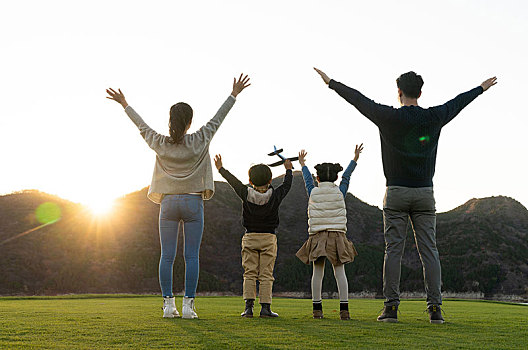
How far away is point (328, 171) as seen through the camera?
6.11 meters

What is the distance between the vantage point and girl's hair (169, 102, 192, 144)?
5.55 m

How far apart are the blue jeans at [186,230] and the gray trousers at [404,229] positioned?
189 cm

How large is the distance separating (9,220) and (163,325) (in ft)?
104

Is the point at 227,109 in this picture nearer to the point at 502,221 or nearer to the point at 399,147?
the point at 399,147

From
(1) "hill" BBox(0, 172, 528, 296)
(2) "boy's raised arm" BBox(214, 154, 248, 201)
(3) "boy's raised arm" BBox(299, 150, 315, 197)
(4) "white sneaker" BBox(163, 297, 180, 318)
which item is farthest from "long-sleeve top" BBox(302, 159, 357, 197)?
(1) "hill" BBox(0, 172, 528, 296)

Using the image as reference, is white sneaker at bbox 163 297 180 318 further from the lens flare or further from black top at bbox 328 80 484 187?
the lens flare

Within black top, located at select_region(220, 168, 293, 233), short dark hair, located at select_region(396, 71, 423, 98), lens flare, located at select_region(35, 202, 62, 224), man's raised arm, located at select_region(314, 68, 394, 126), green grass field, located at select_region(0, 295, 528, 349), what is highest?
lens flare, located at select_region(35, 202, 62, 224)

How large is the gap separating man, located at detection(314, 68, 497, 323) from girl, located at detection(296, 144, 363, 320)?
550 millimetres

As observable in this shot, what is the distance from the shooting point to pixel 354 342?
367 centimetres

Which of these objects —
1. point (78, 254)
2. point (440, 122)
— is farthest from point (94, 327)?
point (78, 254)

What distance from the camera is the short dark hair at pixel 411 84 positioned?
5.57 metres

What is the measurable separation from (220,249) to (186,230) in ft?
109

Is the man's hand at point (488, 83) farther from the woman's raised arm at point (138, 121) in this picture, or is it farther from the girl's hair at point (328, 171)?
the woman's raised arm at point (138, 121)

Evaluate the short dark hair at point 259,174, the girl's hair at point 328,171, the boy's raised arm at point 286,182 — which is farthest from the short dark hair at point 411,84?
the short dark hair at point 259,174
